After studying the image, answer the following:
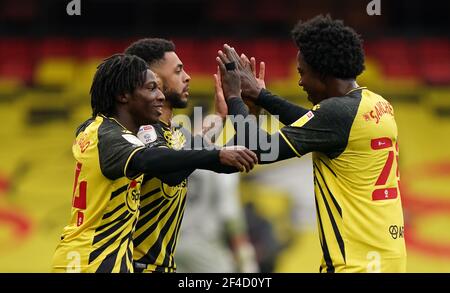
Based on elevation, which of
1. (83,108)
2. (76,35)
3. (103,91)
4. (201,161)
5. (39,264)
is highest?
(76,35)

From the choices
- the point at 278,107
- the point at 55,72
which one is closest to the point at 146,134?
the point at 278,107

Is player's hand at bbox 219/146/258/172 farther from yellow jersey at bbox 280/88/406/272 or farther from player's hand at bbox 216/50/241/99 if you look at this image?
player's hand at bbox 216/50/241/99

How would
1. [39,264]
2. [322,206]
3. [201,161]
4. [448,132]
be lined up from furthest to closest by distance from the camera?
[448,132]
[39,264]
[322,206]
[201,161]

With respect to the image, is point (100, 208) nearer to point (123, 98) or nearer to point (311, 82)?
point (123, 98)

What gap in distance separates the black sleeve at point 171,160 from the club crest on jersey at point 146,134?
113cm

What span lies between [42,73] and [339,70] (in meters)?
10.9

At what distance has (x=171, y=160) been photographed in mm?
5887

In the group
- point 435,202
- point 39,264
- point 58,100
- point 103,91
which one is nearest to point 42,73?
point 58,100

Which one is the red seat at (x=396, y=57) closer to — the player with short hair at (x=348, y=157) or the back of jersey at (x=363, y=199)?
the player with short hair at (x=348, y=157)

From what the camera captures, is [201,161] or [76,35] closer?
[201,161]

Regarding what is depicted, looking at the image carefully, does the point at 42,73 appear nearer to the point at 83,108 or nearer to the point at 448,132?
the point at 83,108

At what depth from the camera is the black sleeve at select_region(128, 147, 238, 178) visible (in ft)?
19.3

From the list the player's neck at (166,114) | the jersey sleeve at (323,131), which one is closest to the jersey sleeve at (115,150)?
the jersey sleeve at (323,131)

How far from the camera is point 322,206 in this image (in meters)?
6.39
